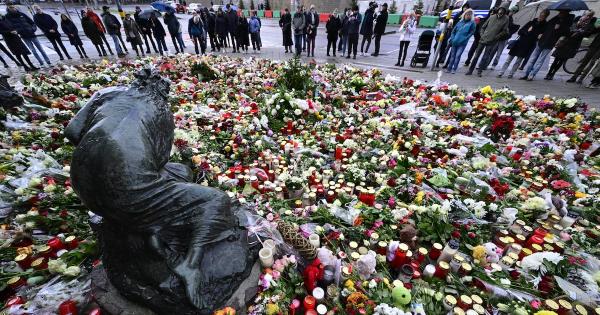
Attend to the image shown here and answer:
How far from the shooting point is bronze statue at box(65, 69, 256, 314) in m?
1.44

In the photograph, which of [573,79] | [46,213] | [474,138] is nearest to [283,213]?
[46,213]

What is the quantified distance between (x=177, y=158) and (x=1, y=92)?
3737 mm

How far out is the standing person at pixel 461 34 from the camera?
7.48m

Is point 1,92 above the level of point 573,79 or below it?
above

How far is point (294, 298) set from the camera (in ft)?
6.93

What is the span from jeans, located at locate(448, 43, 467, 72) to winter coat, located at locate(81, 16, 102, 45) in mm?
11620

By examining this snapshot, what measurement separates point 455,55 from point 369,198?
7267 mm

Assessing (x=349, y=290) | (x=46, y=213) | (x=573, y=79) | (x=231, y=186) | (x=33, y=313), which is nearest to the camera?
(x=33, y=313)

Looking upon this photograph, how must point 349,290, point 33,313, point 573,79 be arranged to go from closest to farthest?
1. point 33,313
2. point 349,290
3. point 573,79

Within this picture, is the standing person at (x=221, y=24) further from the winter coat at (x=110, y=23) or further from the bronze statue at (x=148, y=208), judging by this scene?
the bronze statue at (x=148, y=208)

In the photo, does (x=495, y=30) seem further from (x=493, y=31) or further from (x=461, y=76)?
(x=461, y=76)

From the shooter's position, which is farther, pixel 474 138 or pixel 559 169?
pixel 474 138

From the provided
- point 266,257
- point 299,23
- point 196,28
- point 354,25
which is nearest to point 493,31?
point 354,25

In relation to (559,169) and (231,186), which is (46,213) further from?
(559,169)
